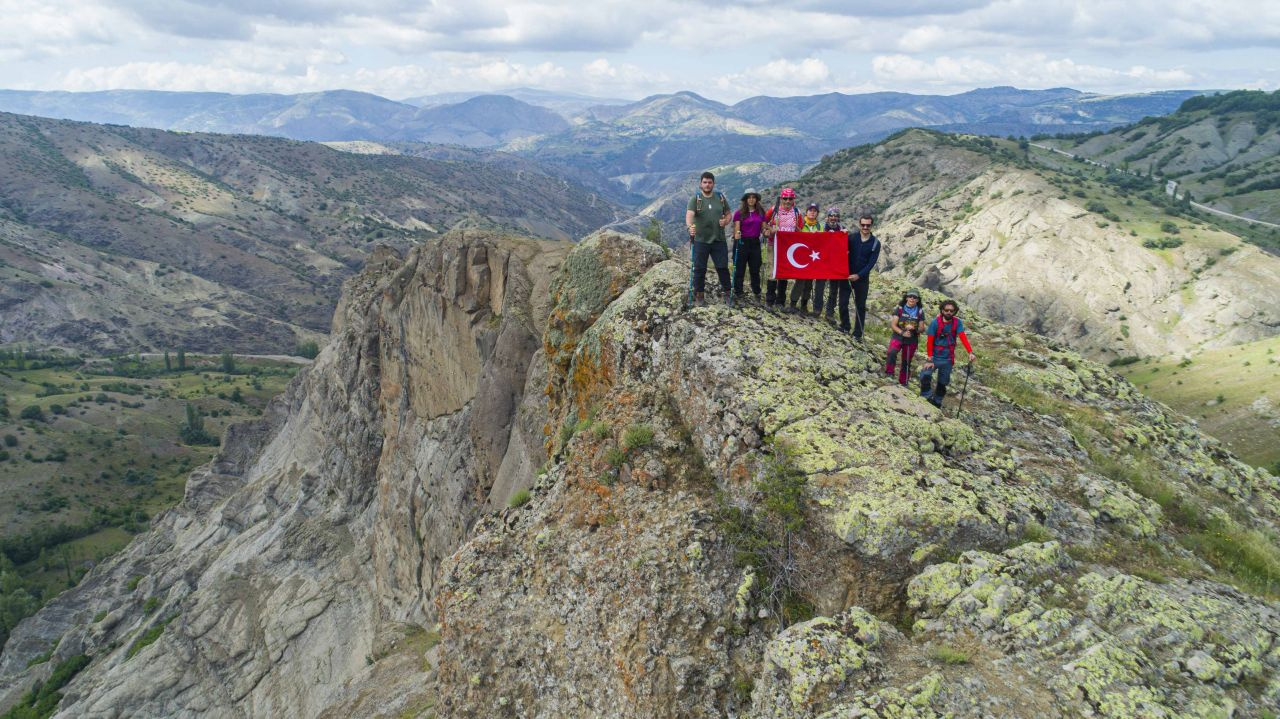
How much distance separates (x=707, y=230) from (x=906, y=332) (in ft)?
16.0

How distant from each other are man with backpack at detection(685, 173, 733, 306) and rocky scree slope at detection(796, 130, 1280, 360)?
8970cm

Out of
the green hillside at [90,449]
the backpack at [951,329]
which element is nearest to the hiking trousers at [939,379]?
the backpack at [951,329]

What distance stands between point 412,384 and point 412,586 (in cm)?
1139

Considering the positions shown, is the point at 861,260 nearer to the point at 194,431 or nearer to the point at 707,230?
the point at 707,230

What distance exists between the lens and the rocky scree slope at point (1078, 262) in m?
84.4

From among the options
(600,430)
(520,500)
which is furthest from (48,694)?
(600,430)

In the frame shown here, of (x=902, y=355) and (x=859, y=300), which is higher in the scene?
(x=859, y=300)

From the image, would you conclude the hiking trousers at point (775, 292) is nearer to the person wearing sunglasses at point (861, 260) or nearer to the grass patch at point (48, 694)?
the person wearing sunglasses at point (861, 260)

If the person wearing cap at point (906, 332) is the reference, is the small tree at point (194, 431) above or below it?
below

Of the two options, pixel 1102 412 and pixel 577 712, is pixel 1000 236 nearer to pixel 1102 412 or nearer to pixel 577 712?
pixel 1102 412

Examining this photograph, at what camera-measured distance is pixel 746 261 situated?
15727 mm

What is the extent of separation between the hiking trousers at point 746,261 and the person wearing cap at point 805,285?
92 centimetres

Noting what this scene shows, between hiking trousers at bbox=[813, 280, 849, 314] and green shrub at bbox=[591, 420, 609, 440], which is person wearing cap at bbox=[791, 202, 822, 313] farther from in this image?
green shrub at bbox=[591, 420, 609, 440]

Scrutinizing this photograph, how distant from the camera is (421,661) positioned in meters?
26.7
